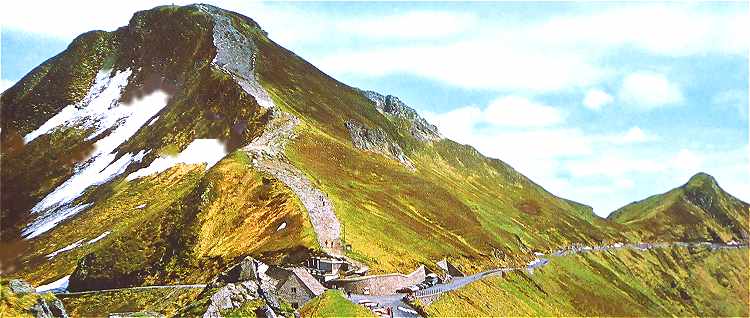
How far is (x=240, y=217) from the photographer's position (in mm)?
94500

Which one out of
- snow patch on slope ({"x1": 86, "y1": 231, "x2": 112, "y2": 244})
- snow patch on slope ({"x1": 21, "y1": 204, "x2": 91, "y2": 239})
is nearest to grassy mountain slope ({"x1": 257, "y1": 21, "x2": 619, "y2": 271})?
snow patch on slope ({"x1": 86, "y1": 231, "x2": 112, "y2": 244})

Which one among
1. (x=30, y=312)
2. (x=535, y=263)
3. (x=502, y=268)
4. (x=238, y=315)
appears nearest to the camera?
(x=30, y=312)

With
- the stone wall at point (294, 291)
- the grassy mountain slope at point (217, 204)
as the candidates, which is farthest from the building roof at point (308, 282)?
the grassy mountain slope at point (217, 204)

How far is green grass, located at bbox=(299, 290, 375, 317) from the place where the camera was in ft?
160

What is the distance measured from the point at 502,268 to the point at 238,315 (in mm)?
98270

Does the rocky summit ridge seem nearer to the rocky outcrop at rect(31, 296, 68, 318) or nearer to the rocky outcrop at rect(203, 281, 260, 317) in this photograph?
the rocky outcrop at rect(203, 281, 260, 317)

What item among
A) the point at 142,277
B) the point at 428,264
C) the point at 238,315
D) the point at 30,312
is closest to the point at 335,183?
the point at 428,264

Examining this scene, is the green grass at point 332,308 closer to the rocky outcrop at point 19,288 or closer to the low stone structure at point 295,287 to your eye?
the low stone structure at point 295,287

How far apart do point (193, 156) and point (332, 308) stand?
95.4 m

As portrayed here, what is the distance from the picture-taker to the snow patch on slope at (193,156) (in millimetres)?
135375

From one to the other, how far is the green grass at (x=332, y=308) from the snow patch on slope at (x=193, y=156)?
85388 millimetres

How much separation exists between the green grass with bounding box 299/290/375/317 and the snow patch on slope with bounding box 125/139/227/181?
85.4 meters

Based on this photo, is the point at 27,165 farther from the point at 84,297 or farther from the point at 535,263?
the point at 535,263

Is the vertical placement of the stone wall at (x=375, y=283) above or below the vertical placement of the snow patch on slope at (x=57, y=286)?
above
